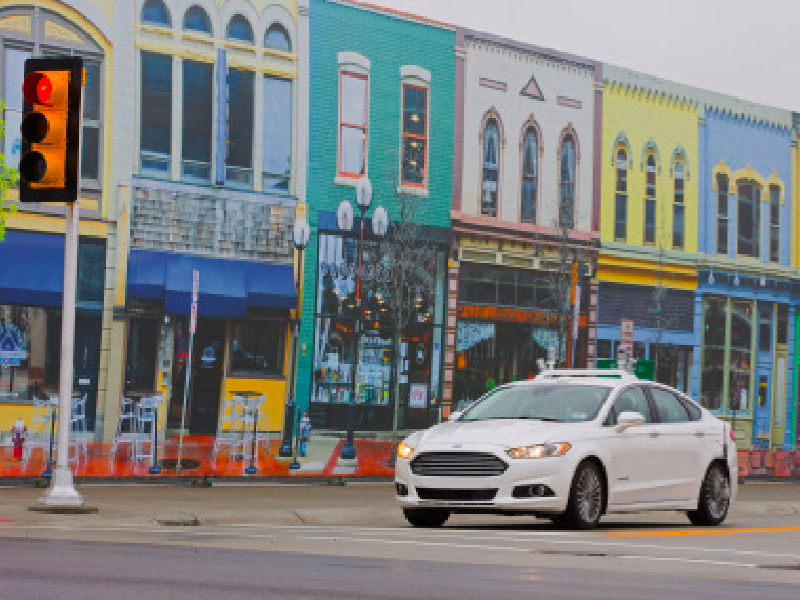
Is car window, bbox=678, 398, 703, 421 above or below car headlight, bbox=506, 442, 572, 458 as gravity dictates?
above

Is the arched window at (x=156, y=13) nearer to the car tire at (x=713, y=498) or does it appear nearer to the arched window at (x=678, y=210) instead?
the car tire at (x=713, y=498)

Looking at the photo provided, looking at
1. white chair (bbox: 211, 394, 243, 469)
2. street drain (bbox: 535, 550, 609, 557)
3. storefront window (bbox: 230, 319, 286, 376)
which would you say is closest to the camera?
street drain (bbox: 535, 550, 609, 557)

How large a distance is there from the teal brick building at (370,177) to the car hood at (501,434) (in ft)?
50.1

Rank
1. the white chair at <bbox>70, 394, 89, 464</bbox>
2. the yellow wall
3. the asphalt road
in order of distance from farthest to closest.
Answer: the yellow wall < the white chair at <bbox>70, 394, 89, 464</bbox> < the asphalt road

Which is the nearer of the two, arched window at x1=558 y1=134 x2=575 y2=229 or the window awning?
the window awning

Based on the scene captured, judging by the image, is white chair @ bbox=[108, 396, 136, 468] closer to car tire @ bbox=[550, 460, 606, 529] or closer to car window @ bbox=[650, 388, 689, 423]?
car window @ bbox=[650, 388, 689, 423]

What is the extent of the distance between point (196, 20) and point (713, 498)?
1534 cm

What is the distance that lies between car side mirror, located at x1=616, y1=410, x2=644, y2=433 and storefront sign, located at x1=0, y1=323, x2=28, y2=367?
539 inches

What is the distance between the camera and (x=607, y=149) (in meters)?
37.7

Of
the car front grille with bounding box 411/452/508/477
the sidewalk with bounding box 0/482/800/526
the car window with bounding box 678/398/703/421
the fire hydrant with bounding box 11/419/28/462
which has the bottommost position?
the sidewalk with bounding box 0/482/800/526

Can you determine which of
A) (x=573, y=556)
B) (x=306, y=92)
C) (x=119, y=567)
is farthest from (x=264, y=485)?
(x=119, y=567)

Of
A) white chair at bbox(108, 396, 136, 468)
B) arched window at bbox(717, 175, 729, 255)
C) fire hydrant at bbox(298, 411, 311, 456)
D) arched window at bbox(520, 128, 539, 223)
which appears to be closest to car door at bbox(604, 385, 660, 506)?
white chair at bbox(108, 396, 136, 468)

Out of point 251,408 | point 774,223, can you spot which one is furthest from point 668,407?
point 774,223

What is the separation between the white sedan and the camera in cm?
1491
